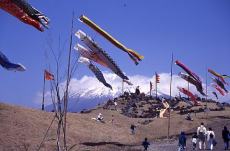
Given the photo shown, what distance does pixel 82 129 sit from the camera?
51500mm

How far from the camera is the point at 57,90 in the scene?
54.9ft

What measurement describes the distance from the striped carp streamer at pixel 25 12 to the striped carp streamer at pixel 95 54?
2870mm

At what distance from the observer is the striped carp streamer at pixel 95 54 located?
1844 centimetres

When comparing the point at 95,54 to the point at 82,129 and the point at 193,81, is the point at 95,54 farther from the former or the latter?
the point at 82,129

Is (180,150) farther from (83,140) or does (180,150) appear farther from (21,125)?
(21,125)

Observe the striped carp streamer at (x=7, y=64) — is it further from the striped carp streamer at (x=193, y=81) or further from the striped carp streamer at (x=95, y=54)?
the striped carp streamer at (x=193, y=81)

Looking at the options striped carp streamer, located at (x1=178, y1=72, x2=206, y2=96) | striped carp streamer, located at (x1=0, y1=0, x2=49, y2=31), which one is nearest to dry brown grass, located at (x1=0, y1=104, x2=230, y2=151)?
striped carp streamer, located at (x1=178, y1=72, x2=206, y2=96)

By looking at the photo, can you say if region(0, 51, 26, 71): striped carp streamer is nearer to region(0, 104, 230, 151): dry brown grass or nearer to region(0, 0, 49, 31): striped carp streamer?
region(0, 0, 49, 31): striped carp streamer

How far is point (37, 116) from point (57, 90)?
115 feet

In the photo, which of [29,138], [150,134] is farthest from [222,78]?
[29,138]

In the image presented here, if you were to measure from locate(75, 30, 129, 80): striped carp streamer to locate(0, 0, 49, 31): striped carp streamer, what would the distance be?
287 cm

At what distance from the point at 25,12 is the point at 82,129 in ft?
123

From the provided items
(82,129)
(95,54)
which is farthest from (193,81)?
(95,54)

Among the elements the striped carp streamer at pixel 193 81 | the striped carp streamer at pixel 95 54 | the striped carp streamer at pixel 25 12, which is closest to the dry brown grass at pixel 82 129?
the striped carp streamer at pixel 193 81
